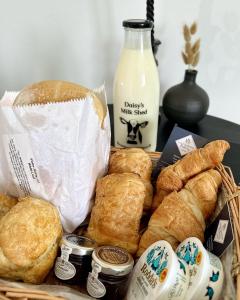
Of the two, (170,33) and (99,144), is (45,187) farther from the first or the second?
(170,33)

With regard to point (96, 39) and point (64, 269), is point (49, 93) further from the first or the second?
point (96, 39)

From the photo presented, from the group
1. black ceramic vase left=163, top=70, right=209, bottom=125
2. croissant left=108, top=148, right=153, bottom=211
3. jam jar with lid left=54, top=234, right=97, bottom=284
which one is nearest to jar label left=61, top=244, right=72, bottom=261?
jam jar with lid left=54, top=234, right=97, bottom=284

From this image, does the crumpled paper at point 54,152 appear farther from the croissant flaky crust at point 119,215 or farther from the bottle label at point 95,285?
the bottle label at point 95,285

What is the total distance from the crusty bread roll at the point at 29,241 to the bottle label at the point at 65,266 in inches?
1.2

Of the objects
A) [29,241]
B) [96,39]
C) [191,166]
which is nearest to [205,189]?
[191,166]

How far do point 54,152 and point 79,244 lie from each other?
19 centimetres

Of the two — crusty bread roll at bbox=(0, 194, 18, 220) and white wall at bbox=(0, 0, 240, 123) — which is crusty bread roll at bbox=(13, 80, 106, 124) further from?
white wall at bbox=(0, 0, 240, 123)

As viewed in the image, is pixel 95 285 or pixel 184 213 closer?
pixel 95 285

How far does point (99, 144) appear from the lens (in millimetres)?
814

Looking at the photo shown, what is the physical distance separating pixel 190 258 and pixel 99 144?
0.33m

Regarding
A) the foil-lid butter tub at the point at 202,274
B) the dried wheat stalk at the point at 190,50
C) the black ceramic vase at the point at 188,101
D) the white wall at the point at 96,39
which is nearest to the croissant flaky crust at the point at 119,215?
the foil-lid butter tub at the point at 202,274

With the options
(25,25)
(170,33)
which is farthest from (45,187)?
(170,33)

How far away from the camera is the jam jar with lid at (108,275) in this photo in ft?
1.97

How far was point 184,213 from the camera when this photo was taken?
0.74m
